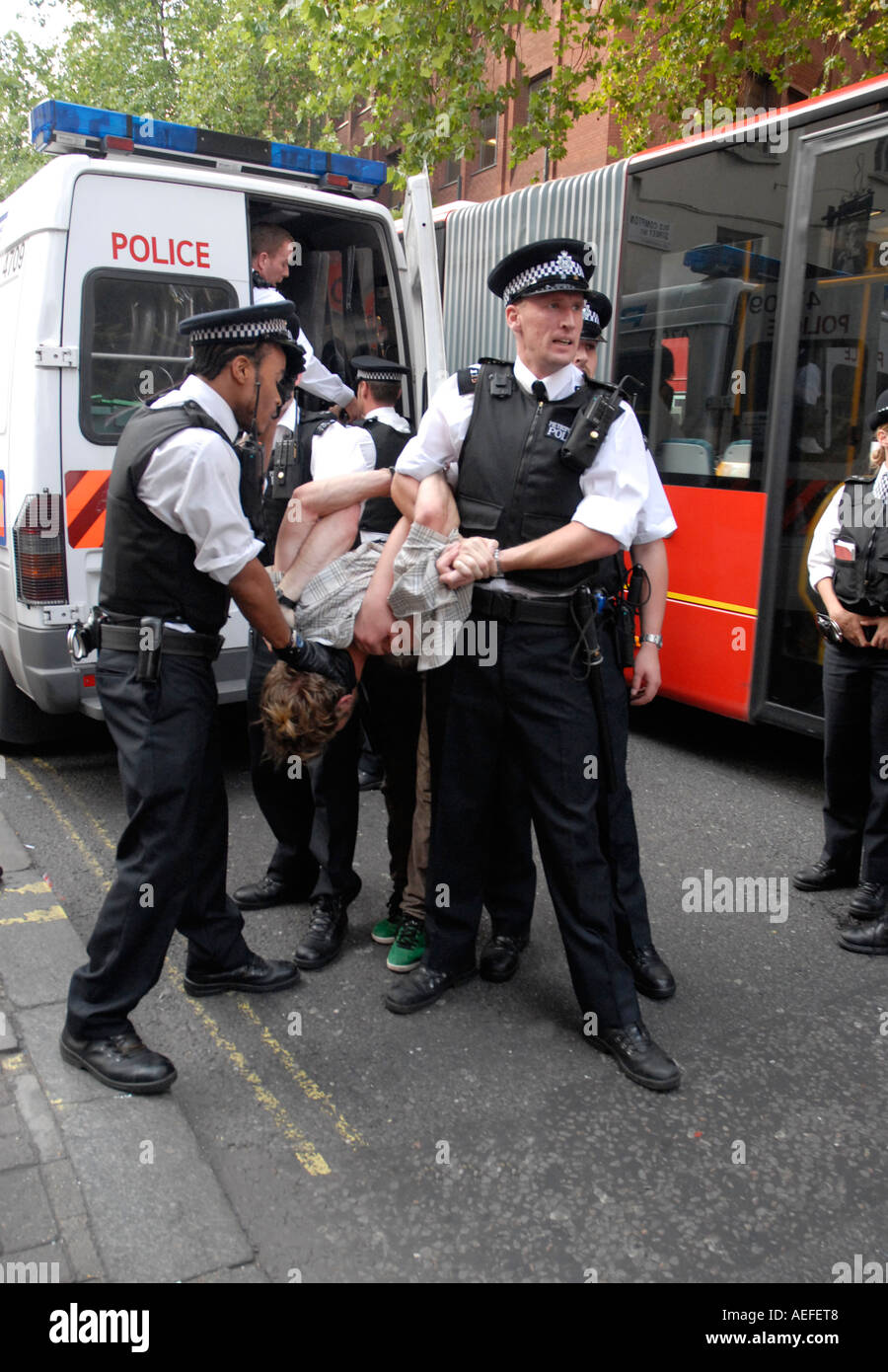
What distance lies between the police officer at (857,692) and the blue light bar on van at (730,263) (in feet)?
4.31

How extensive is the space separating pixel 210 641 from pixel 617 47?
39.1 ft

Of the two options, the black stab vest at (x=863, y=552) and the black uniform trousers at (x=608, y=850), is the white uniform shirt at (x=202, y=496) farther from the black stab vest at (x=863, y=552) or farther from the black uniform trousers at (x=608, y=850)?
the black stab vest at (x=863, y=552)

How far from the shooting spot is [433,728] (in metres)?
3.29

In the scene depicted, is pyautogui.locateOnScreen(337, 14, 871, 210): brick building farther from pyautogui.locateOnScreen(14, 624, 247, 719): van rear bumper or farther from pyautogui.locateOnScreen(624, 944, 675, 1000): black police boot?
pyautogui.locateOnScreen(624, 944, 675, 1000): black police boot

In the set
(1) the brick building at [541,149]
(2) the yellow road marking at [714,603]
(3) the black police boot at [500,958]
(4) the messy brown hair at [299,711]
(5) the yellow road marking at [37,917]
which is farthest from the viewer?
(1) the brick building at [541,149]

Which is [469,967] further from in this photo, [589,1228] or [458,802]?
[589,1228]

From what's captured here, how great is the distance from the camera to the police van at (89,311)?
175 inches

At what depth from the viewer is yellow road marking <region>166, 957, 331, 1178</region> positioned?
2.57 m

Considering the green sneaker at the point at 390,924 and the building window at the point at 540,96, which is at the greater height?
the building window at the point at 540,96

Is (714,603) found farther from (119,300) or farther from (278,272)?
(119,300)

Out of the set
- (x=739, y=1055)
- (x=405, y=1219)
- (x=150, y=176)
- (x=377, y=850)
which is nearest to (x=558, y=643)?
(x=739, y=1055)

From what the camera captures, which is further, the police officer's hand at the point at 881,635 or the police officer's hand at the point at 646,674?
the police officer's hand at the point at 881,635

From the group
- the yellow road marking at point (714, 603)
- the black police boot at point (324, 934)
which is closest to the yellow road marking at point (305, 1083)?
the black police boot at point (324, 934)

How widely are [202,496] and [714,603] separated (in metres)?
3.37
